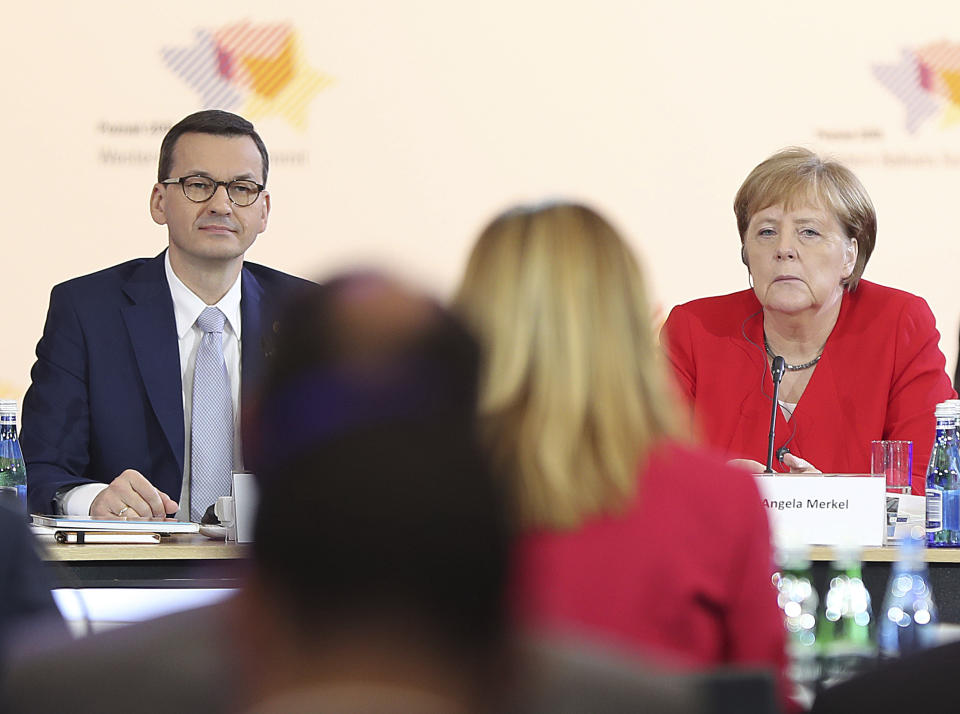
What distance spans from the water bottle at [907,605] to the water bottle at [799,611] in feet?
0.36

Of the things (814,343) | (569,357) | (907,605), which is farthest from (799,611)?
(814,343)

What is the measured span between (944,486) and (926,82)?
6.91ft

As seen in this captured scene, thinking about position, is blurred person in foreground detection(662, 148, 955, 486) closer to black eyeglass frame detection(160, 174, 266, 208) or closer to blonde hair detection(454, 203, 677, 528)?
black eyeglass frame detection(160, 174, 266, 208)

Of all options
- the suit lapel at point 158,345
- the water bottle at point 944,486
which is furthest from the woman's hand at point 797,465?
the suit lapel at point 158,345

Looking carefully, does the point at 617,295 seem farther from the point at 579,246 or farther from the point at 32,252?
the point at 32,252

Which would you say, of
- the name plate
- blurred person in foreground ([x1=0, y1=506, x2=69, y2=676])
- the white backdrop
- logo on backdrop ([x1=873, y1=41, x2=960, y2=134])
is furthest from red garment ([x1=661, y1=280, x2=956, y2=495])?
blurred person in foreground ([x1=0, y1=506, x2=69, y2=676])

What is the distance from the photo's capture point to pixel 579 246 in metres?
1.36

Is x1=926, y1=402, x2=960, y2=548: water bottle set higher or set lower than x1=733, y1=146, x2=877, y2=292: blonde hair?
lower

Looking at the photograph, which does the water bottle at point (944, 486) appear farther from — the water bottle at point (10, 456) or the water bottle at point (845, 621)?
the water bottle at point (10, 456)

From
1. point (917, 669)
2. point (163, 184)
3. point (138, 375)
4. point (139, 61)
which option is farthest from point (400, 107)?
point (917, 669)

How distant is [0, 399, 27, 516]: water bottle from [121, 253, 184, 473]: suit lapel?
341 mm

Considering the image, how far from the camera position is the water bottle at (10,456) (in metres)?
2.46

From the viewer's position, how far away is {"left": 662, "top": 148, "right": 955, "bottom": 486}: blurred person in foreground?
2891 mm

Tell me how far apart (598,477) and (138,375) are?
1.86 meters
